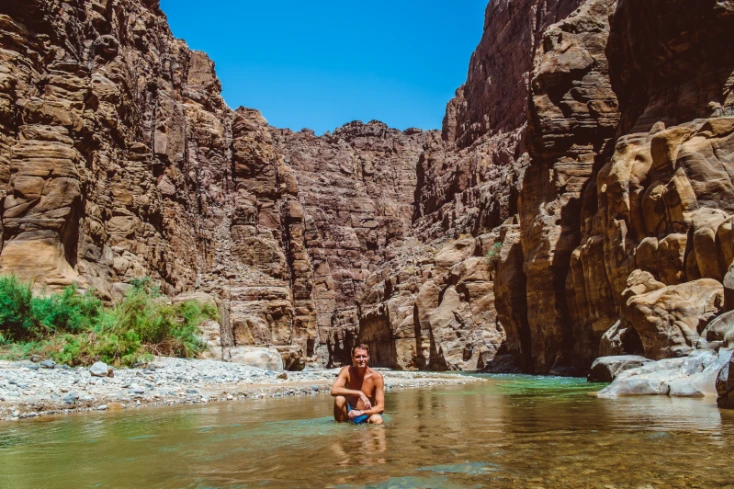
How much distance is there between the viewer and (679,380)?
1276cm

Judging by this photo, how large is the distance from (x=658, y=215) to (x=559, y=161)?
14273mm

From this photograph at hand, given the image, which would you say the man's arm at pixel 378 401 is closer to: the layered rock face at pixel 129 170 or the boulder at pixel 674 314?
the boulder at pixel 674 314

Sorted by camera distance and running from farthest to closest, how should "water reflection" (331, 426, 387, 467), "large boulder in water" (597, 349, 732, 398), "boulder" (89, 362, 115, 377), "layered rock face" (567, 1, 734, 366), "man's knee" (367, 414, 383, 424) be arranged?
"layered rock face" (567, 1, 734, 366) < "boulder" (89, 362, 115, 377) < "large boulder in water" (597, 349, 732, 398) < "man's knee" (367, 414, 383, 424) < "water reflection" (331, 426, 387, 467)

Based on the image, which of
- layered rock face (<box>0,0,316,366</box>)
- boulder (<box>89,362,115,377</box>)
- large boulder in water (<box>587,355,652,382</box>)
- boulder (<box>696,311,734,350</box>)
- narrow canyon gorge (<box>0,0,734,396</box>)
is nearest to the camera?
boulder (<box>696,311,734,350</box>)

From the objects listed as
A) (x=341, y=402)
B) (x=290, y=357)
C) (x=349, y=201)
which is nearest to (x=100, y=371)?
(x=341, y=402)

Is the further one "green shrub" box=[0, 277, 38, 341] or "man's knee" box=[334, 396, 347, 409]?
"green shrub" box=[0, 277, 38, 341]

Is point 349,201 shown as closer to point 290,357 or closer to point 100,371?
point 290,357

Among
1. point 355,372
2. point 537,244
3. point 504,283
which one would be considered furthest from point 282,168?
point 355,372

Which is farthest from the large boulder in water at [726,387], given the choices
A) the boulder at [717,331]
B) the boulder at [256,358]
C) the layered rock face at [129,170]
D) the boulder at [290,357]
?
the boulder at [290,357]

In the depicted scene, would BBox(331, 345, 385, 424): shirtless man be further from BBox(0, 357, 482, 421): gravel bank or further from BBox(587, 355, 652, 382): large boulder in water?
BBox(587, 355, 652, 382): large boulder in water

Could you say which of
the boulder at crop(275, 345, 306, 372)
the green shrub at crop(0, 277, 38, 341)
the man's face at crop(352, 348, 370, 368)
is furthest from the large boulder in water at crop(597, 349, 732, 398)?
the boulder at crop(275, 345, 306, 372)

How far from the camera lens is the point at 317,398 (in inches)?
645

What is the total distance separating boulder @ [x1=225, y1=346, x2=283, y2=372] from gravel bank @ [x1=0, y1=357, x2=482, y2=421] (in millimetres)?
8009

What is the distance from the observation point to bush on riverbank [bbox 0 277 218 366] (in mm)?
18703
